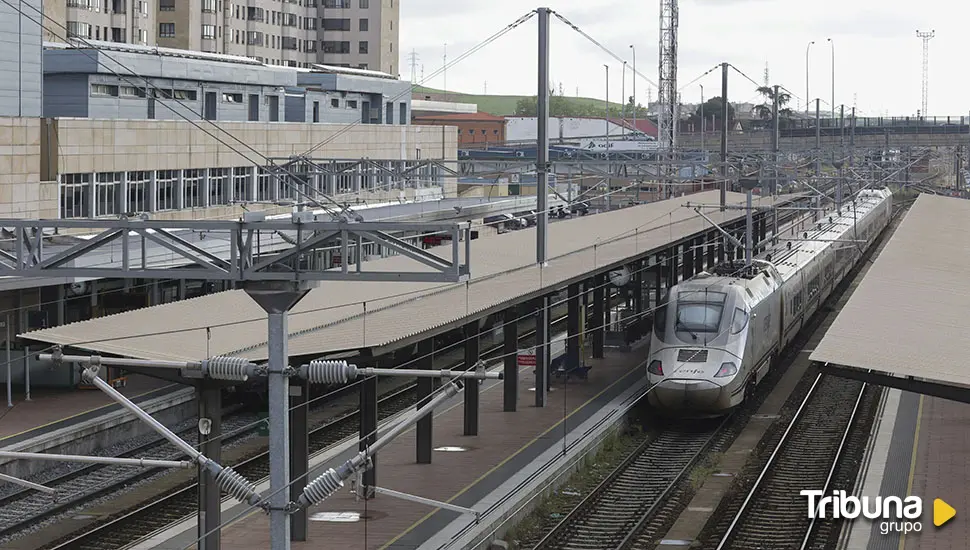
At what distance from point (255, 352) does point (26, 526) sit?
5308 millimetres

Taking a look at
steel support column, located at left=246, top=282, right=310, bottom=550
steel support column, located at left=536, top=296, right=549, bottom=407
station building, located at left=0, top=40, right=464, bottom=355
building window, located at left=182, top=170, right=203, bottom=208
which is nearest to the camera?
steel support column, located at left=246, top=282, right=310, bottom=550

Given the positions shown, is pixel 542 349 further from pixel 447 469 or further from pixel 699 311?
pixel 447 469

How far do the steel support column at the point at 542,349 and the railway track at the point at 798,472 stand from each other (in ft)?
15.9

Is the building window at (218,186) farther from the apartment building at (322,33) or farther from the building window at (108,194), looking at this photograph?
the apartment building at (322,33)

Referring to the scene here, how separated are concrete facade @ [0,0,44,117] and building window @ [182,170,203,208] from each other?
5701 mm

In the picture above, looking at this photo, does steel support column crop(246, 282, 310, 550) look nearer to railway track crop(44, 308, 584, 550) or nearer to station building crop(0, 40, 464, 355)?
station building crop(0, 40, 464, 355)

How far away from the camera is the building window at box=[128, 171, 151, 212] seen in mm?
34531

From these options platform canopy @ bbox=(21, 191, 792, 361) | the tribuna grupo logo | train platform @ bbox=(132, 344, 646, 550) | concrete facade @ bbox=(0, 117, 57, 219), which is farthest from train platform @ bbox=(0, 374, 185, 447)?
the tribuna grupo logo

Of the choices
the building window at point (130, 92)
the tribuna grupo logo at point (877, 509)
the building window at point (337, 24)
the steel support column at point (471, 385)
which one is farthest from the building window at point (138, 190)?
the building window at point (337, 24)

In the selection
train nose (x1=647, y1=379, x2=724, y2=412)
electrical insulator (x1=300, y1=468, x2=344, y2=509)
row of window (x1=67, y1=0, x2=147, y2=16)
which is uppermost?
row of window (x1=67, y1=0, x2=147, y2=16)

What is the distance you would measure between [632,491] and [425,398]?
12.2ft

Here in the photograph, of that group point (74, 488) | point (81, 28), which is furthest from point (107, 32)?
point (74, 488)

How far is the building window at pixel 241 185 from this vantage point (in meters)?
40.9

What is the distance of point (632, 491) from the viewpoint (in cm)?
2123
